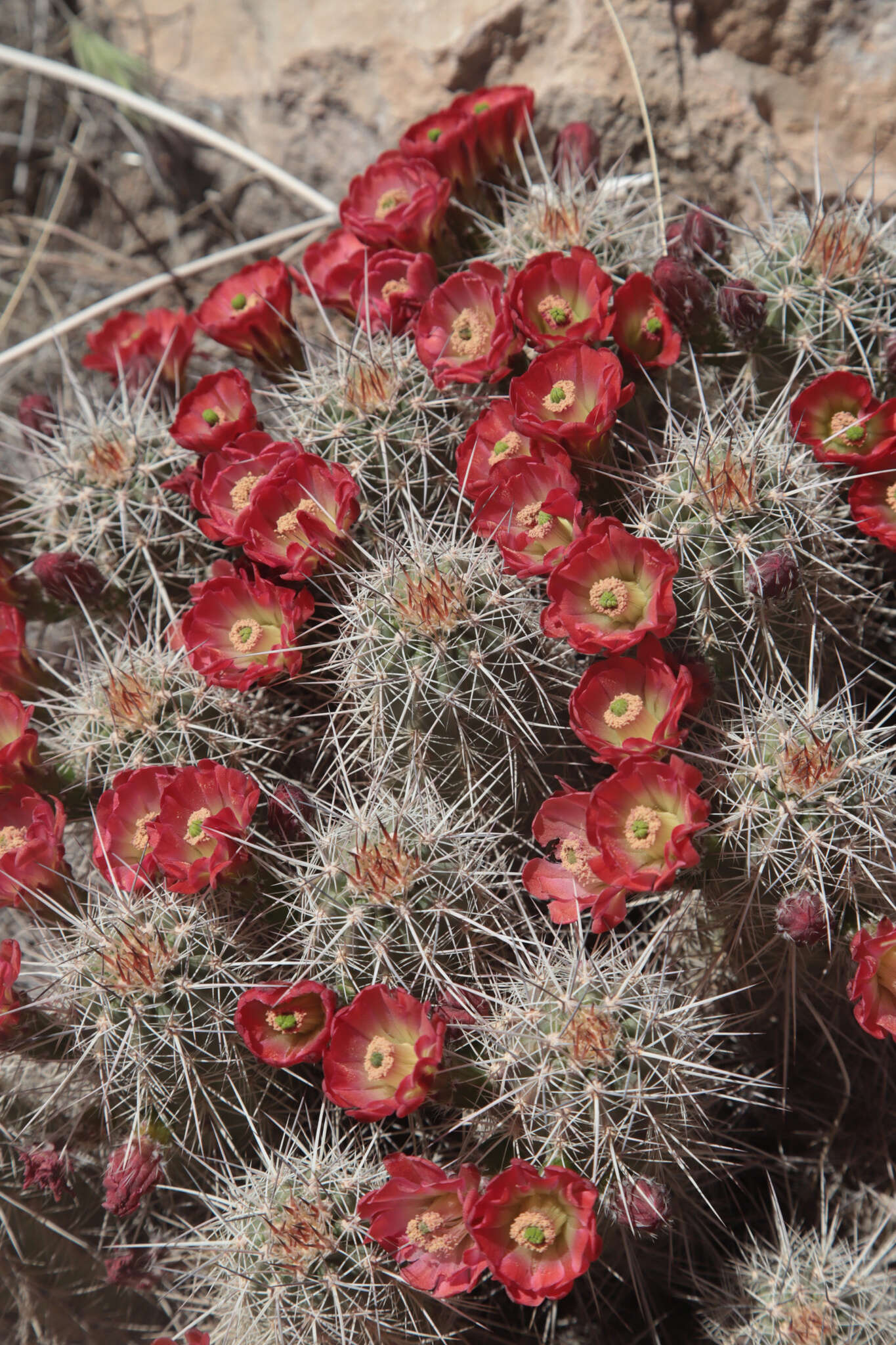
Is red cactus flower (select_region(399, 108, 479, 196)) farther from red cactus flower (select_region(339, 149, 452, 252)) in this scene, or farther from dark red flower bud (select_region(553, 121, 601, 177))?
dark red flower bud (select_region(553, 121, 601, 177))

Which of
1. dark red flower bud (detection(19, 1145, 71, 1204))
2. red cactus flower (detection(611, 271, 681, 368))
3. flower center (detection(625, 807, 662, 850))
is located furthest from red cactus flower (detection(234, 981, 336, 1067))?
red cactus flower (detection(611, 271, 681, 368))

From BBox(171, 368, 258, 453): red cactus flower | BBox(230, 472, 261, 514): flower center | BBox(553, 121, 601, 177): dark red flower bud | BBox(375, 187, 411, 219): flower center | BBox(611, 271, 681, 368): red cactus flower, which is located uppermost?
BBox(553, 121, 601, 177): dark red flower bud

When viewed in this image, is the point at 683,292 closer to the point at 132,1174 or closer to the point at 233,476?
the point at 233,476

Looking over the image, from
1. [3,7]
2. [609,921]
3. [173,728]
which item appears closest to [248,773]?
[173,728]

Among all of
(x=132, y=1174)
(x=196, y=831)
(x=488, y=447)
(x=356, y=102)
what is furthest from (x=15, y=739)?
(x=356, y=102)

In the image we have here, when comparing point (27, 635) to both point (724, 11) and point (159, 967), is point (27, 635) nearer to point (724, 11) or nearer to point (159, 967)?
point (159, 967)
